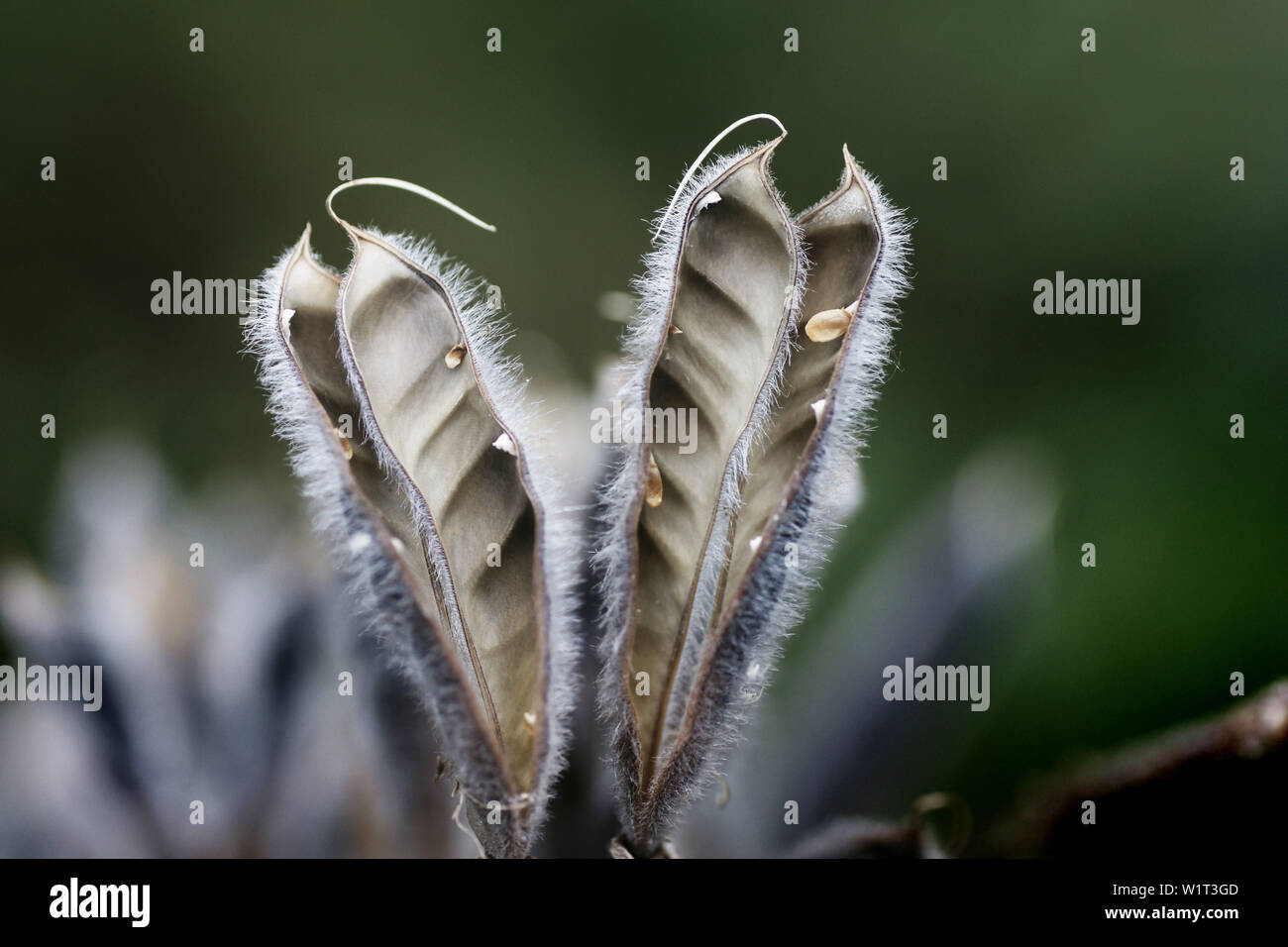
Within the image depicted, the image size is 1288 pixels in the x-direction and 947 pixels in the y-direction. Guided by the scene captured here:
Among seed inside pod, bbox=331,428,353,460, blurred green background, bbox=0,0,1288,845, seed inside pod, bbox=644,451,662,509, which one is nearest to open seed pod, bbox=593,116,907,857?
seed inside pod, bbox=644,451,662,509

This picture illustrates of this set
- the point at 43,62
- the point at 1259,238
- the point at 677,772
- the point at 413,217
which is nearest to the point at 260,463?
the point at 413,217

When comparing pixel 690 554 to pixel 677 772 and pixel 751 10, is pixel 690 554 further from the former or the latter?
pixel 751 10

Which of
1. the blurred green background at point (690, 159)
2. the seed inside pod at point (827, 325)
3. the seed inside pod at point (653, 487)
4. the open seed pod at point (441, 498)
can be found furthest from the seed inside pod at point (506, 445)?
the blurred green background at point (690, 159)

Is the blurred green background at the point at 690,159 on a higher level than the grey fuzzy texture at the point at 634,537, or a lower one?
higher

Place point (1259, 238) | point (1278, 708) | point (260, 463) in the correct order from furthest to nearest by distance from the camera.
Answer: point (1259, 238) → point (260, 463) → point (1278, 708)

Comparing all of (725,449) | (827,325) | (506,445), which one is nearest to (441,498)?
(506,445)

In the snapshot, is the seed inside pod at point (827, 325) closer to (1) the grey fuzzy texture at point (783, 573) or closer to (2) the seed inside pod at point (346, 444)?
(1) the grey fuzzy texture at point (783, 573)

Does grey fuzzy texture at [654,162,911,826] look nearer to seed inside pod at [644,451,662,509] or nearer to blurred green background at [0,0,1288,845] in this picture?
seed inside pod at [644,451,662,509]
